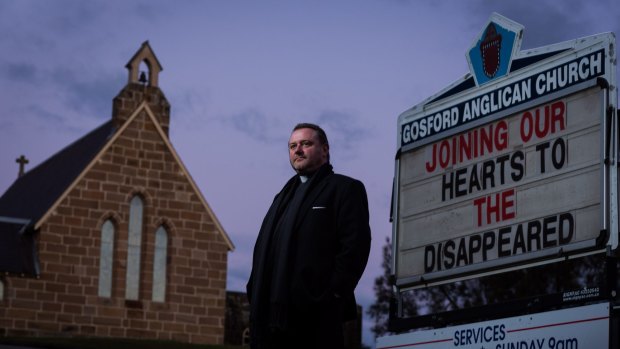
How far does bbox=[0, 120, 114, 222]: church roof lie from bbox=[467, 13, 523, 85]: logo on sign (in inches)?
1146

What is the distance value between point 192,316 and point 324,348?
34301 mm

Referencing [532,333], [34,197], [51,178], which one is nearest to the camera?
[532,333]

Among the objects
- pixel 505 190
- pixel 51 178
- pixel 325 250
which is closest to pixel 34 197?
pixel 51 178

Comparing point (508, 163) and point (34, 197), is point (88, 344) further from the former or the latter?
point (508, 163)

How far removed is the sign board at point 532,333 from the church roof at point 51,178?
29.6 metres

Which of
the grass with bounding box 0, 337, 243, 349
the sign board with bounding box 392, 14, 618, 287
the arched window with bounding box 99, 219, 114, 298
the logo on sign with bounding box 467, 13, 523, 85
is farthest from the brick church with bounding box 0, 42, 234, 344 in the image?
the logo on sign with bounding box 467, 13, 523, 85

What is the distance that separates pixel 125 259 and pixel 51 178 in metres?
5.11

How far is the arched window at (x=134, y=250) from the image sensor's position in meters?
41.4

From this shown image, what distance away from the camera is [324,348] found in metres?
8.16

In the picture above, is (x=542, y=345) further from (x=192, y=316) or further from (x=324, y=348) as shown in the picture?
(x=192, y=316)

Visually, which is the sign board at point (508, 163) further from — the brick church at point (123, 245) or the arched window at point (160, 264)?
the arched window at point (160, 264)

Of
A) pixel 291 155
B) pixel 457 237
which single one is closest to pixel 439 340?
pixel 457 237

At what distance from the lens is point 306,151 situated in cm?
859

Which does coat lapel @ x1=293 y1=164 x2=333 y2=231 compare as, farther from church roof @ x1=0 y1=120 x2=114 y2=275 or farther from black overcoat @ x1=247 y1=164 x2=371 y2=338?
church roof @ x1=0 y1=120 x2=114 y2=275
